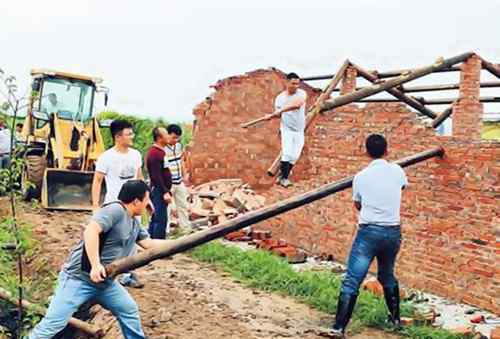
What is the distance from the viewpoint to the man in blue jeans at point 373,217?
20.1 feet

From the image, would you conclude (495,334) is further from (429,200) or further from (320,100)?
(320,100)

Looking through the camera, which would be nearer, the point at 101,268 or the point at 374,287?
the point at 101,268

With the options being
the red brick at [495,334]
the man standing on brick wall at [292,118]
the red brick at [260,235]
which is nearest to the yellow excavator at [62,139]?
the red brick at [260,235]

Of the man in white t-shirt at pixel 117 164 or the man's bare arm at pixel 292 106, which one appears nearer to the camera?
the man in white t-shirt at pixel 117 164

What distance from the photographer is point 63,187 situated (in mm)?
13336

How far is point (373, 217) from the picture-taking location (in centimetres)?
613

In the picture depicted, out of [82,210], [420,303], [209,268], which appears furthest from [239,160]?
[420,303]

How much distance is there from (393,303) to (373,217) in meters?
0.97

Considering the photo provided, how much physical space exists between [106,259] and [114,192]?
2251mm

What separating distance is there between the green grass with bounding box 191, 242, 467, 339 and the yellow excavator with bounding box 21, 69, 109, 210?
426 cm

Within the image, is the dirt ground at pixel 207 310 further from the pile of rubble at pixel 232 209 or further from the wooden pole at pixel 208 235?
the pile of rubble at pixel 232 209

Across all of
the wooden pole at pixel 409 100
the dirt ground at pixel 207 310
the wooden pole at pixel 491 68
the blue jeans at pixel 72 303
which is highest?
the wooden pole at pixel 491 68

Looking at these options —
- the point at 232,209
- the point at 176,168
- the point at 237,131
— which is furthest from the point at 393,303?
the point at 237,131

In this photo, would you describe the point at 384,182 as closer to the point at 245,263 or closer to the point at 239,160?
the point at 245,263
